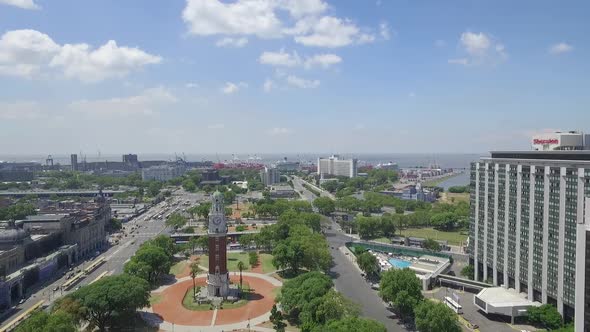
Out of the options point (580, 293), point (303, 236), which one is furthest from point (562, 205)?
point (303, 236)

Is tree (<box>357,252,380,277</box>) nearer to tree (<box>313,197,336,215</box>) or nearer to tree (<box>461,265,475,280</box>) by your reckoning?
tree (<box>461,265,475,280</box>)

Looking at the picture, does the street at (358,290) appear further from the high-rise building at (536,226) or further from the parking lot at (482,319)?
the high-rise building at (536,226)

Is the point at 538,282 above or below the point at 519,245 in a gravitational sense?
below

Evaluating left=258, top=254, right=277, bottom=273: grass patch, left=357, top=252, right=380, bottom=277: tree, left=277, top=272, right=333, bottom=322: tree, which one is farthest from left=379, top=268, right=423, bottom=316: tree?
left=258, top=254, right=277, bottom=273: grass patch

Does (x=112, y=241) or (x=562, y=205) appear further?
(x=112, y=241)

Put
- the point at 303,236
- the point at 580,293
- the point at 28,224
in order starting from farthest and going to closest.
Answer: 1. the point at 28,224
2. the point at 303,236
3. the point at 580,293

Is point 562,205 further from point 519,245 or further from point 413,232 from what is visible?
point 413,232
